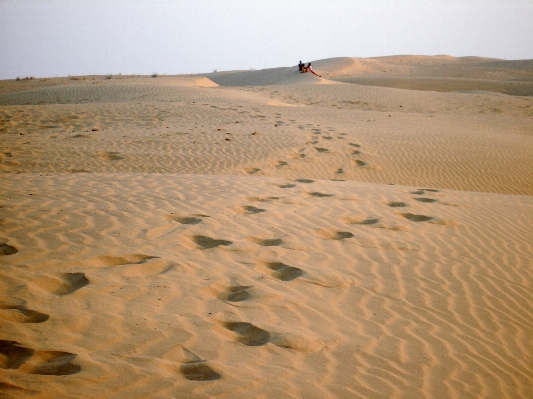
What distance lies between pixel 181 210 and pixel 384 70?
47.2 meters

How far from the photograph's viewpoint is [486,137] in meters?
13.4

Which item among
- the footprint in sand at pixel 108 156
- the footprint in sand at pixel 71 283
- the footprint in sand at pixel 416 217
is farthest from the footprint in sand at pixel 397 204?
the footprint in sand at pixel 108 156

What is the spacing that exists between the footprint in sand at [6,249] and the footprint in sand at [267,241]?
2.16 meters

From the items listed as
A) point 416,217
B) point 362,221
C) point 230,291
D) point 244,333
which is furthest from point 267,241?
point 416,217

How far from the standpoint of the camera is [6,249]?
13.6 ft

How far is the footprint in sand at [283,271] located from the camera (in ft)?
13.2

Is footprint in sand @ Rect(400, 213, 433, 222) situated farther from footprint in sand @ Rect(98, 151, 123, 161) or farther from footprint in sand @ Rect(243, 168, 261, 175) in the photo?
footprint in sand @ Rect(98, 151, 123, 161)

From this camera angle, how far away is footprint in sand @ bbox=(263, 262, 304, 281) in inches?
159

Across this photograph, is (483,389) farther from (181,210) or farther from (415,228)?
(181,210)

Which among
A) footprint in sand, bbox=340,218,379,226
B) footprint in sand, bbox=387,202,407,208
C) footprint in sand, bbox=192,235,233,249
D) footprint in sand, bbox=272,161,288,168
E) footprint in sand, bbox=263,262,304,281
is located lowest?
footprint in sand, bbox=263,262,304,281

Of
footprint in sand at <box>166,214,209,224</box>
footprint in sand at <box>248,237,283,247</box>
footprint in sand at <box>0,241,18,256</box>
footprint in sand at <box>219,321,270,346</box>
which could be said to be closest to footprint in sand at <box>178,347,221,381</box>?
footprint in sand at <box>219,321,270,346</box>

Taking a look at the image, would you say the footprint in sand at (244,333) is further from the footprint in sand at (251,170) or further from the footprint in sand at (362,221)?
the footprint in sand at (251,170)

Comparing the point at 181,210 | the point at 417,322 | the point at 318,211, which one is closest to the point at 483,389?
the point at 417,322

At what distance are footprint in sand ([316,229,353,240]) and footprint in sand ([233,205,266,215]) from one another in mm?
922
